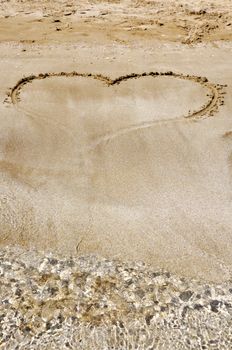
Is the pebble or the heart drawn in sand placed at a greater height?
the heart drawn in sand

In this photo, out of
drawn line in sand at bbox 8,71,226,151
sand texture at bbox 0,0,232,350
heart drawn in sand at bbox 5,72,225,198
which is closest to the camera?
sand texture at bbox 0,0,232,350

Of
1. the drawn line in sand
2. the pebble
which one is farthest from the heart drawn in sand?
the pebble

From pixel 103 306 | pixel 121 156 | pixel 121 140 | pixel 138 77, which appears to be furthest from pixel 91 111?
pixel 103 306

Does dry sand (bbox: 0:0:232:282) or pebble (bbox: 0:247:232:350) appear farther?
dry sand (bbox: 0:0:232:282)

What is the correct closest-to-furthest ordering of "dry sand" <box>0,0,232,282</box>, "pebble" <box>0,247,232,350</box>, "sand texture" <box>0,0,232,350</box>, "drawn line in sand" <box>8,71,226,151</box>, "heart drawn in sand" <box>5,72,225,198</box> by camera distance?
"pebble" <box>0,247,232,350</box> < "sand texture" <box>0,0,232,350</box> < "dry sand" <box>0,0,232,282</box> < "heart drawn in sand" <box>5,72,225,198</box> < "drawn line in sand" <box>8,71,226,151</box>

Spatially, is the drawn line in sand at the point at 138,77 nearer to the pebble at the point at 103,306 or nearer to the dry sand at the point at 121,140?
the dry sand at the point at 121,140

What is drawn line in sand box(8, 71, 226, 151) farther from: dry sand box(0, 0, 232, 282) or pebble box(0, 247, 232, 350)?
pebble box(0, 247, 232, 350)

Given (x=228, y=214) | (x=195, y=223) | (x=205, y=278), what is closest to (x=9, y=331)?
(x=205, y=278)
